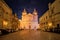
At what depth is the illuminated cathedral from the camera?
15800 cm

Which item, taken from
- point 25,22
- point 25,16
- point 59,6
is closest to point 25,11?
point 25,16

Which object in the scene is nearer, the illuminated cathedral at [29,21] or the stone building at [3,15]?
the stone building at [3,15]

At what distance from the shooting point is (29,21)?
16375 centimetres

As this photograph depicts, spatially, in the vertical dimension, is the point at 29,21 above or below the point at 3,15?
above

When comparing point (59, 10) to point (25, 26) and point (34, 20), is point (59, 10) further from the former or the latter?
point (34, 20)

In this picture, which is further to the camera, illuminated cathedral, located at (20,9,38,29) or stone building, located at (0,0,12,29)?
illuminated cathedral, located at (20,9,38,29)

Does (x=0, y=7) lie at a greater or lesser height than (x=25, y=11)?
lesser

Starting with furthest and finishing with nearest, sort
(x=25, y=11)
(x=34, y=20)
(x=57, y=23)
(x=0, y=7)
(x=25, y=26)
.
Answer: (x=25, y=11)
(x=34, y=20)
(x=25, y=26)
(x=57, y=23)
(x=0, y=7)

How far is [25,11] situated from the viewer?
182125 mm

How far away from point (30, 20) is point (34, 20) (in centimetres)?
637

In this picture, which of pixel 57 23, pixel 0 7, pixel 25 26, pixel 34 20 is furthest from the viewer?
pixel 34 20

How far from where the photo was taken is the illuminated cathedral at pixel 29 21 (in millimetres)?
158000

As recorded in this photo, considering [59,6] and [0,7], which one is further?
[59,6]

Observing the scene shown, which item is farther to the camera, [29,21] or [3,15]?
[29,21]
